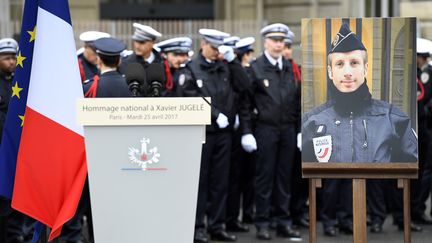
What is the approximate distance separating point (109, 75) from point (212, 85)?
1.79m

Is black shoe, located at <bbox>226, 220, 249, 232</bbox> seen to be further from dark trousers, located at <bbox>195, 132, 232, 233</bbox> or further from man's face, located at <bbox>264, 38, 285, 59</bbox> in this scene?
man's face, located at <bbox>264, 38, 285, 59</bbox>

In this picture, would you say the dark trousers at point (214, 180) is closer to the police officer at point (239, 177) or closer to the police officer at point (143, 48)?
the police officer at point (239, 177)

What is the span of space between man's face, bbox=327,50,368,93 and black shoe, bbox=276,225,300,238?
395cm

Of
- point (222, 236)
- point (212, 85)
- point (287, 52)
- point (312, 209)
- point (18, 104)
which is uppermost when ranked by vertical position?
point (287, 52)

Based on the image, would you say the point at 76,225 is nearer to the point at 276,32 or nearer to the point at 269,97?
the point at 269,97

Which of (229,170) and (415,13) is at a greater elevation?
(415,13)

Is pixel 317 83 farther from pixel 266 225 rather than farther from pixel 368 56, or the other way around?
pixel 266 225

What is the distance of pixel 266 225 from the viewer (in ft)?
37.2

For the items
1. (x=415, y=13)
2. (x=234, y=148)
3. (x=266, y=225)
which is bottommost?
(x=266, y=225)

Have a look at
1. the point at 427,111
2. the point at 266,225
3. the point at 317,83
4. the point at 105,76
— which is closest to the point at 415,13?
the point at 427,111

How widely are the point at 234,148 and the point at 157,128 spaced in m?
4.68

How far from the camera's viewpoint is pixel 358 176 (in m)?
7.69

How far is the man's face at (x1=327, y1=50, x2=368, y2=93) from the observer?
767cm

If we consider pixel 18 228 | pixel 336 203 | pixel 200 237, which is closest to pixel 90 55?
pixel 18 228
